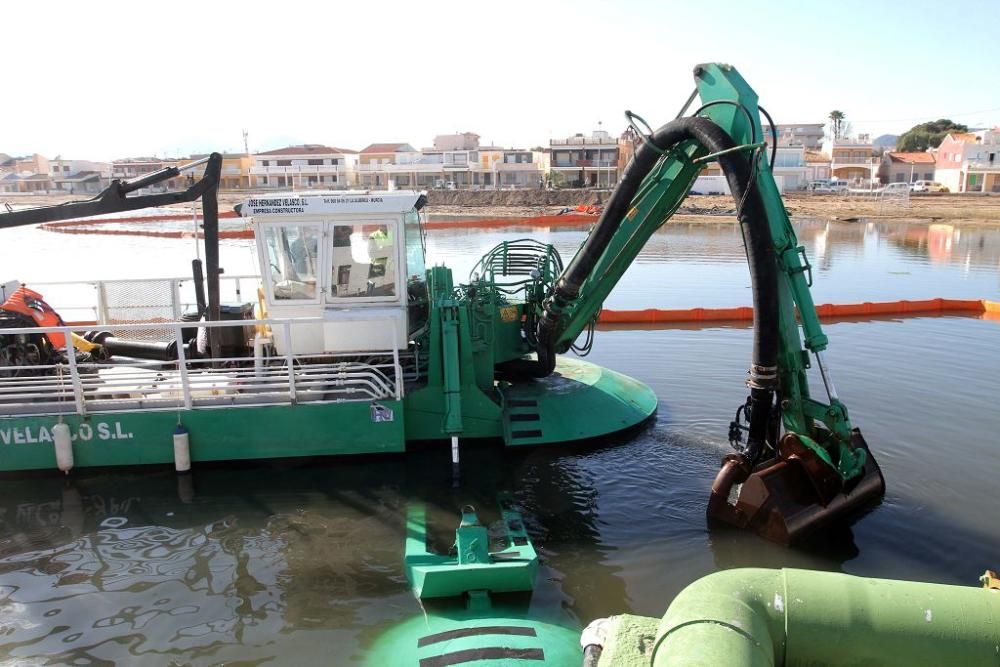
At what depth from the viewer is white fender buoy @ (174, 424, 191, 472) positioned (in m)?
8.62

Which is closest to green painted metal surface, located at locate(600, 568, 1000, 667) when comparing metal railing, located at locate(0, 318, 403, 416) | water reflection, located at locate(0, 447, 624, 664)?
water reflection, located at locate(0, 447, 624, 664)

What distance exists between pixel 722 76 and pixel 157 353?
8.73 m

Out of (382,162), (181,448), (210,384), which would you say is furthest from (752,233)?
(382,162)

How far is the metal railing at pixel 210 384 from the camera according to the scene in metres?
8.51

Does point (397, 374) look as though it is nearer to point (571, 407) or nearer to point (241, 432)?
point (241, 432)

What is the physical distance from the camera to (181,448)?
28.3 feet

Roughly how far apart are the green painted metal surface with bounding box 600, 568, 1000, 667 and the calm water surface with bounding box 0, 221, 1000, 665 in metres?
2.91

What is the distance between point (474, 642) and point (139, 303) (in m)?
9.56

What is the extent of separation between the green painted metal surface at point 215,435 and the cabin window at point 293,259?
1.51m

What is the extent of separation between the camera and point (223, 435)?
8.79 metres

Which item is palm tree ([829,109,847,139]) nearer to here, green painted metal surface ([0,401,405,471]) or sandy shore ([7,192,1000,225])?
sandy shore ([7,192,1000,225])

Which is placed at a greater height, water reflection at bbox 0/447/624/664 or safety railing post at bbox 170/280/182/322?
safety railing post at bbox 170/280/182/322

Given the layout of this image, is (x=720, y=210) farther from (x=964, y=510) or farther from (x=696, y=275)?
(x=964, y=510)

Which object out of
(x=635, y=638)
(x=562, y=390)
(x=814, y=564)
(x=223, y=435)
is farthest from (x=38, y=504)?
(x=814, y=564)
